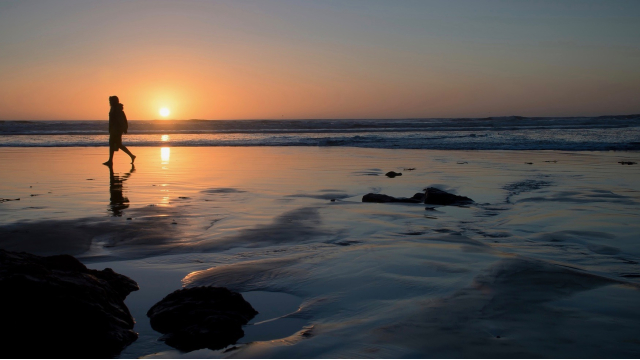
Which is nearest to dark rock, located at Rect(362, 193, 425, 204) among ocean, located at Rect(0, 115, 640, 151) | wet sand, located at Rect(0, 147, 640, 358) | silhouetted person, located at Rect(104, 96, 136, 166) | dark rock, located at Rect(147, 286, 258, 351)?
wet sand, located at Rect(0, 147, 640, 358)

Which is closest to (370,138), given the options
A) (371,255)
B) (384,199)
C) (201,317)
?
(384,199)

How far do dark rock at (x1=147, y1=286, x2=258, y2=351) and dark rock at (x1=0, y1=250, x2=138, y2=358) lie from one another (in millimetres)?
214

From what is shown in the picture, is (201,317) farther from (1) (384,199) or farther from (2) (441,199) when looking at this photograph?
(2) (441,199)

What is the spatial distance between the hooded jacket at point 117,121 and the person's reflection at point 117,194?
1.83 metres

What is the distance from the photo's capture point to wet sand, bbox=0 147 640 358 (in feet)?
9.44

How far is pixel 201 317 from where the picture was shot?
3059mm

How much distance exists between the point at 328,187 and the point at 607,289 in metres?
5.84

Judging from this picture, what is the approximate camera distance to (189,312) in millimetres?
3098

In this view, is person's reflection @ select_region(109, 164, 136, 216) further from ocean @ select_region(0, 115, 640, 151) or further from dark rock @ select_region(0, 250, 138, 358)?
ocean @ select_region(0, 115, 640, 151)

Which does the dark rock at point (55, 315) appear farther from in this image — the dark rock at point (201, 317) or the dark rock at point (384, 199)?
the dark rock at point (384, 199)

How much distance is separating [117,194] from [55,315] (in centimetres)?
576

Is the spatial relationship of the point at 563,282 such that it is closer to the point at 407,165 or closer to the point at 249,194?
the point at 249,194

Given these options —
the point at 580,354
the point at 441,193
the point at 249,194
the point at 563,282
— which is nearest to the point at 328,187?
the point at 249,194

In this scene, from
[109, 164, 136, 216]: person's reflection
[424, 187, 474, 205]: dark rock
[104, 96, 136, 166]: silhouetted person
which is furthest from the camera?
[104, 96, 136, 166]: silhouetted person
